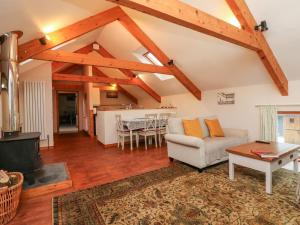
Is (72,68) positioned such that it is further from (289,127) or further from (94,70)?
(289,127)

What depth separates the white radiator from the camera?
455 centimetres

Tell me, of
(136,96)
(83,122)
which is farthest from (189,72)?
(83,122)

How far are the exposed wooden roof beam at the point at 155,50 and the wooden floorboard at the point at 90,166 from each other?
216 cm

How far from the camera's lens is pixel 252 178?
2.61m

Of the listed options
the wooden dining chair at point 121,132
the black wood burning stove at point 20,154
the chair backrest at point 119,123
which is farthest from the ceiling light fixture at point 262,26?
the black wood burning stove at point 20,154

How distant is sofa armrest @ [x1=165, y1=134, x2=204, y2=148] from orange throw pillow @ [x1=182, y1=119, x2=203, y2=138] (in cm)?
35

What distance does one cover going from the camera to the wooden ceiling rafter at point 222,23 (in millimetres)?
1714

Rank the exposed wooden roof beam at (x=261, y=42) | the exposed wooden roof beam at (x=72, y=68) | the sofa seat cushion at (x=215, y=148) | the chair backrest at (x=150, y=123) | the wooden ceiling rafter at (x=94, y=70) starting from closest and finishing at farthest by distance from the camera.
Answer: the exposed wooden roof beam at (x=261, y=42) < the sofa seat cushion at (x=215, y=148) < the chair backrest at (x=150, y=123) < the wooden ceiling rafter at (x=94, y=70) < the exposed wooden roof beam at (x=72, y=68)

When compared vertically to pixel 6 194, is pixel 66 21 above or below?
above

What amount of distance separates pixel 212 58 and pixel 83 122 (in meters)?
6.62

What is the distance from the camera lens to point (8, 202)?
1.74 metres

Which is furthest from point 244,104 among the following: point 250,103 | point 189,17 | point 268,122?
point 189,17

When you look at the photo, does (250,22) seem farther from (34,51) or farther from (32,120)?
(32,120)

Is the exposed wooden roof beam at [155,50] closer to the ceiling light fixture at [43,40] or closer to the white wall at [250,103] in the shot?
the white wall at [250,103]
